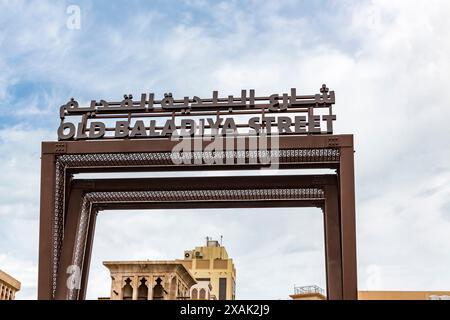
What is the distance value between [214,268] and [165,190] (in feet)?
190

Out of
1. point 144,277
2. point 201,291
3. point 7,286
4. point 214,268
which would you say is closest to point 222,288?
point 214,268

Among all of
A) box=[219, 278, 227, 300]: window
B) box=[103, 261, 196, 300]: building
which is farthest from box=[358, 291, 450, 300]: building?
box=[219, 278, 227, 300]: window

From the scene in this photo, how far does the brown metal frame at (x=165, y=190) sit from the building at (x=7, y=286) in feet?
82.4

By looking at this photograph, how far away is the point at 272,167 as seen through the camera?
94.5 feet

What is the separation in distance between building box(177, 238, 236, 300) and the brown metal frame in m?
53.4

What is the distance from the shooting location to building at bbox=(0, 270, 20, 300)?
53703 millimetres

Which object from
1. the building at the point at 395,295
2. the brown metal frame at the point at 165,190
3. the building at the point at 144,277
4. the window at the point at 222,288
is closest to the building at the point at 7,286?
the building at the point at 144,277

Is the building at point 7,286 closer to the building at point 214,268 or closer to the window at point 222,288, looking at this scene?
the building at point 214,268

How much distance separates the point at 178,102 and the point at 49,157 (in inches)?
248

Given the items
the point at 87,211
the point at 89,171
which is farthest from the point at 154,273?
the point at 89,171

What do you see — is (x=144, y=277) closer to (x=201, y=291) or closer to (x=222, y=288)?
(x=201, y=291)

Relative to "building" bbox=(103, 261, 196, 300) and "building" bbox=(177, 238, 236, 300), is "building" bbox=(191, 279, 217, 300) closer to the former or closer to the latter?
"building" bbox=(177, 238, 236, 300)
